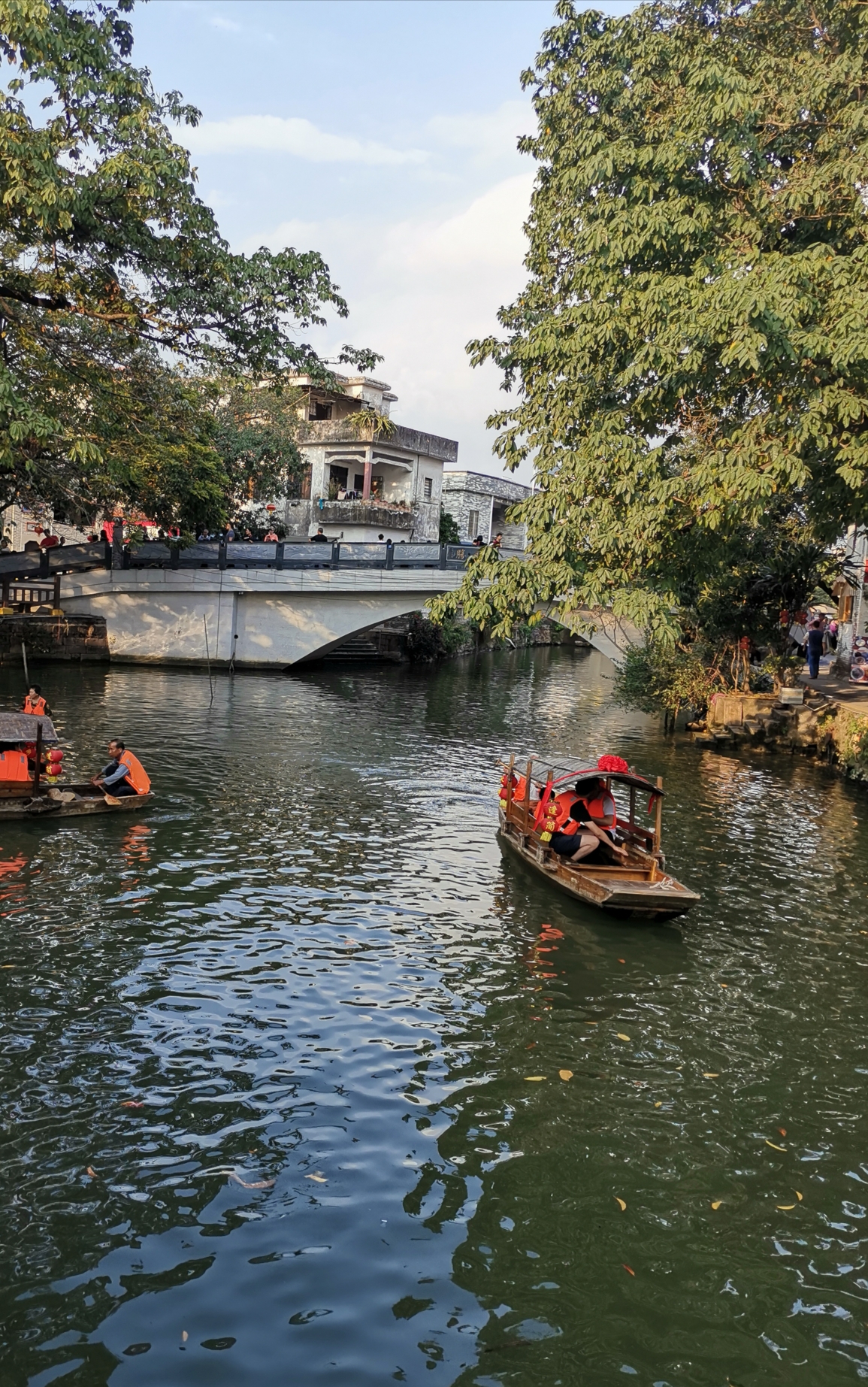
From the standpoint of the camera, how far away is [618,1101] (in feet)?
26.4

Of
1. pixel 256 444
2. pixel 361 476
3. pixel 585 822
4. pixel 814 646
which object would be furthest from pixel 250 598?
pixel 585 822

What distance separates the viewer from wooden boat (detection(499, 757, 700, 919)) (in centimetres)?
1200

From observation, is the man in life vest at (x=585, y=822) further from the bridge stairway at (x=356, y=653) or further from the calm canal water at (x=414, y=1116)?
the bridge stairway at (x=356, y=653)

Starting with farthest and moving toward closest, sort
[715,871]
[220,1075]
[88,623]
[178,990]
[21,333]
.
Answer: [88,623]
[21,333]
[715,871]
[178,990]
[220,1075]

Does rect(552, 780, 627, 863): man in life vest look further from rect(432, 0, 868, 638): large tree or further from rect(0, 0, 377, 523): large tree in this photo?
rect(0, 0, 377, 523): large tree

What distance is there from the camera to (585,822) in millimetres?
13703

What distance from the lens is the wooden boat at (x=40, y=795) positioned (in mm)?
15227

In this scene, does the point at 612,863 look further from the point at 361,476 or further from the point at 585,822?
the point at 361,476

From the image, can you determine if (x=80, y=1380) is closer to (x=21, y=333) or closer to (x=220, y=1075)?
(x=220, y=1075)

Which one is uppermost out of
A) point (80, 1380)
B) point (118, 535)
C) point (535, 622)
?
point (118, 535)

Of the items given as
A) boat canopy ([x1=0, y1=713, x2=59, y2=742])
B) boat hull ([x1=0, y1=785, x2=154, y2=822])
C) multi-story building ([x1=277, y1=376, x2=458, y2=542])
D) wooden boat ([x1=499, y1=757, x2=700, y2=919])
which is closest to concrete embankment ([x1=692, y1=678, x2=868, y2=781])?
wooden boat ([x1=499, y1=757, x2=700, y2=919])

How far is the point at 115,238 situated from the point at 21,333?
271cm

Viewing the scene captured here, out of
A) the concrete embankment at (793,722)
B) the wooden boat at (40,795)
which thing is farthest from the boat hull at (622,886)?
the concrete embankment at (793,722)

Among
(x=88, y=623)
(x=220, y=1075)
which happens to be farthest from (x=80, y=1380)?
(x=88, y=623)
